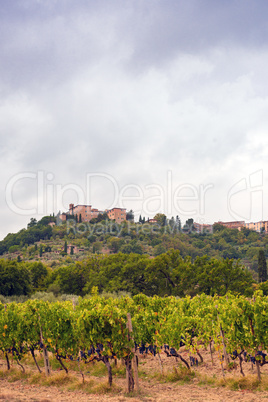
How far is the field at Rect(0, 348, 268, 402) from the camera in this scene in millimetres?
8641

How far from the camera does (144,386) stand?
10.0 m

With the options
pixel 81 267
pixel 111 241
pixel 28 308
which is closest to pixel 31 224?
pixel 111 241

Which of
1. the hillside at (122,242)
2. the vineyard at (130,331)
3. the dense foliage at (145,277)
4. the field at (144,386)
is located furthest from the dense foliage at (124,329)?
the hillside at (122,242)

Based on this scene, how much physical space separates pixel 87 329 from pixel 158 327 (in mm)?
2791

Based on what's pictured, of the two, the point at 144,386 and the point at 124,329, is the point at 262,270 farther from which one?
the point at 124,329

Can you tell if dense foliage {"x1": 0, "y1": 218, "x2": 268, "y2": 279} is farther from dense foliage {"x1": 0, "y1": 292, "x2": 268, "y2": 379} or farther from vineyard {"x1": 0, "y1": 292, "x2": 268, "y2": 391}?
vineyard {"x1": 0, "y1": 292, "x2": 268, "y2": 391}

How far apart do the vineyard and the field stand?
319mm

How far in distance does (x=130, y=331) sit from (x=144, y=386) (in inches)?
82.0

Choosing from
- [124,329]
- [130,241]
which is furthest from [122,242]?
[124,329]

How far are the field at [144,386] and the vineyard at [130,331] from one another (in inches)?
12.6

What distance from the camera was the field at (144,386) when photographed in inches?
340

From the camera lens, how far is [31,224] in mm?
141000

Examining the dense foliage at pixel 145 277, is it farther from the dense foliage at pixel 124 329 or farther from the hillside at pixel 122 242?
the hillside at pixel 122 242

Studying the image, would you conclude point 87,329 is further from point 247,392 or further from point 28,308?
point 247,392
